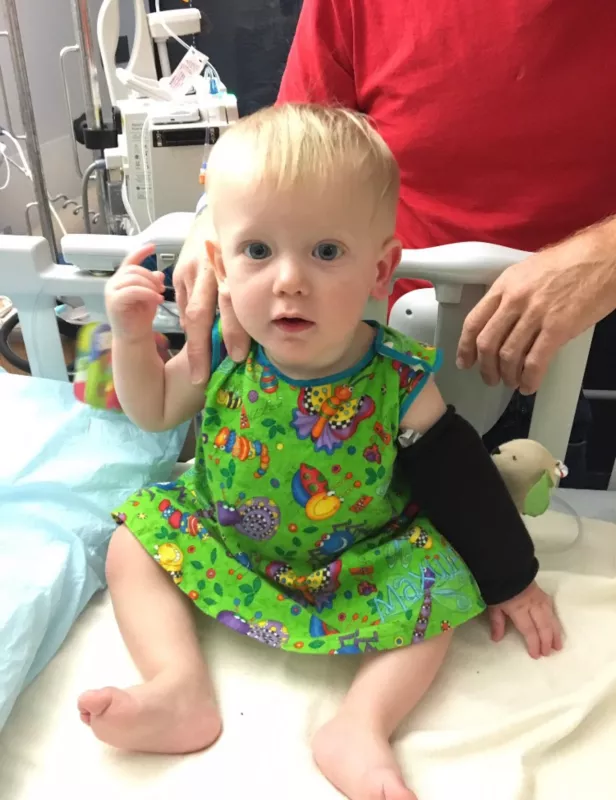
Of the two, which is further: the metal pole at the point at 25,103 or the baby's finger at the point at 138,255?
the metal pole at the point at 25,103

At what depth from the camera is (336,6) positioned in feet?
3.59

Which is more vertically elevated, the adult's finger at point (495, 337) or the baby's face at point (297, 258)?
the baby's face at point (297, 258)

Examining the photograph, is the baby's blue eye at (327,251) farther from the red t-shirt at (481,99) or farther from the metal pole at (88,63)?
the metal pole at (88,63)

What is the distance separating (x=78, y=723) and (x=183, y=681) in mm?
103

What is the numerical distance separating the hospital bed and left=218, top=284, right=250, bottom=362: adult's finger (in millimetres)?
128

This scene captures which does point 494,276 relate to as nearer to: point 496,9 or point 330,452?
point 330,452

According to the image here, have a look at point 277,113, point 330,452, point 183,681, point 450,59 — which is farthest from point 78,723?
point 450,59

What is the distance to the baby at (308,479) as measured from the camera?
69cm

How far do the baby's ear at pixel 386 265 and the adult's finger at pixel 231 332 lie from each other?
A: 145mm

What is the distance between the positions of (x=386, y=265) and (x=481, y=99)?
355mm

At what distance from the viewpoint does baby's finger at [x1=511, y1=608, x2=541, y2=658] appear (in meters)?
0.80

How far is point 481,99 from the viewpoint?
0.99 m

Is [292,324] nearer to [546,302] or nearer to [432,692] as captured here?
[546,302]

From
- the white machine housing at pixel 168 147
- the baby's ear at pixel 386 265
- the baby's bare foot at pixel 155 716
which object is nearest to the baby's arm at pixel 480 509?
the baby's ear at pixel 386 265
